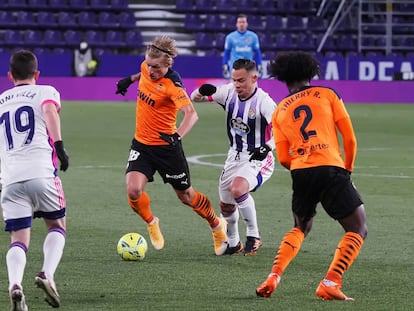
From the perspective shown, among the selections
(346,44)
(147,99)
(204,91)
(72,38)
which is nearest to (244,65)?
(204,91)

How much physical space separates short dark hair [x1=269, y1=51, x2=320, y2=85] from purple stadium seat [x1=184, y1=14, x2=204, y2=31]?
94.2 feet

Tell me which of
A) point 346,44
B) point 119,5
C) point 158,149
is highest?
point 158,149

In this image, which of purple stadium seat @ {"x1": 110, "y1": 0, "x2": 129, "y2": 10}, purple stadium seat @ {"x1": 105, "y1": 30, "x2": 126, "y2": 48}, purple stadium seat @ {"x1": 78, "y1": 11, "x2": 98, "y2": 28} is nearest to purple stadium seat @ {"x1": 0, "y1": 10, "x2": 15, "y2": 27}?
purple stadium seat @ {"x1": 78, "y1": 11, "x2": 98, "y2": 28}

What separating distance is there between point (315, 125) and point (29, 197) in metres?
1.93

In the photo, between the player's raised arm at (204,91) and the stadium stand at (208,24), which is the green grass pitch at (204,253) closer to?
the player's raised arm at (204,91)

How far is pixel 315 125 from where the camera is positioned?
7477 mm

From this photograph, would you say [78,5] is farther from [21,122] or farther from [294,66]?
[21,122]

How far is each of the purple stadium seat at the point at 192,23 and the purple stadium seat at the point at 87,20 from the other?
9.50 feet

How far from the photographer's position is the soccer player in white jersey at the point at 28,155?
711 cm

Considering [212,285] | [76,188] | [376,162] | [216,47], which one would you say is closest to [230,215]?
[212,285]

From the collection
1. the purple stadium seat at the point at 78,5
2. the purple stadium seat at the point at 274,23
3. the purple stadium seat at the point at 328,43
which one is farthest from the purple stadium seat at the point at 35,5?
the purple stadium seat at the point at 328,43

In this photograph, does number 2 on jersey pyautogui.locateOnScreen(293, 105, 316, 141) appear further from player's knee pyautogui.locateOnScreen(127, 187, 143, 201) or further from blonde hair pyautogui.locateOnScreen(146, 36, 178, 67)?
player's knee pyautogui.locateOnScreen(127, 187, 143, 201)

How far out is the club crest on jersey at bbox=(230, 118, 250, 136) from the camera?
32.5ft

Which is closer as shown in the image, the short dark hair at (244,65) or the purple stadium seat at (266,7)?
the short dark hair at (244,65)
